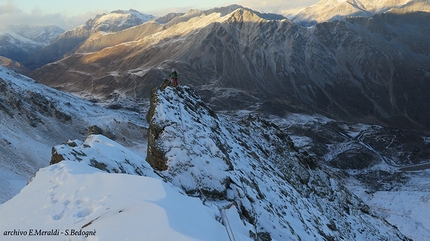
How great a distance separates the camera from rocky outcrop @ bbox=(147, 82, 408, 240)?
13812mm

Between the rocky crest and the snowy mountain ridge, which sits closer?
the snowy mountain ridge

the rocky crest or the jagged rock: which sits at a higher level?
the jagged rock

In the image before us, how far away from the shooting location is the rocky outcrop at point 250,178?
45.3 feet

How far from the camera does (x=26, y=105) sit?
44.1 meters

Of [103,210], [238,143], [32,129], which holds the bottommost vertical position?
[32,129]

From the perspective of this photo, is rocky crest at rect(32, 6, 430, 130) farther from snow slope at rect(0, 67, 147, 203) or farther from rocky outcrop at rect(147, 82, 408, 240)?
rocky outcrop at rect(147, 82, 408, 240)

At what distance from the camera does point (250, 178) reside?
17594mm

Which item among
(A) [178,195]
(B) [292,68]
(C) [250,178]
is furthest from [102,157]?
(B) [292,68]

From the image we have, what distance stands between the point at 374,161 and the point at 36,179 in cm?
8148

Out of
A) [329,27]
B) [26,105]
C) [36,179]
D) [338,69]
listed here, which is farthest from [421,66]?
[36,179]

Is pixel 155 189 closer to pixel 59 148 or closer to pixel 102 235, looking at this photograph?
pixel 102 235

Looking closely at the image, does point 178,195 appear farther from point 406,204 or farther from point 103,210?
point 406,204

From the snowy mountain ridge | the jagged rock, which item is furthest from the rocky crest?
the jagged rock

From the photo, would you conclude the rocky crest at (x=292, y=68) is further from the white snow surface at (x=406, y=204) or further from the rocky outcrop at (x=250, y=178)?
the rocky outcrop at (x=250, y=178)
